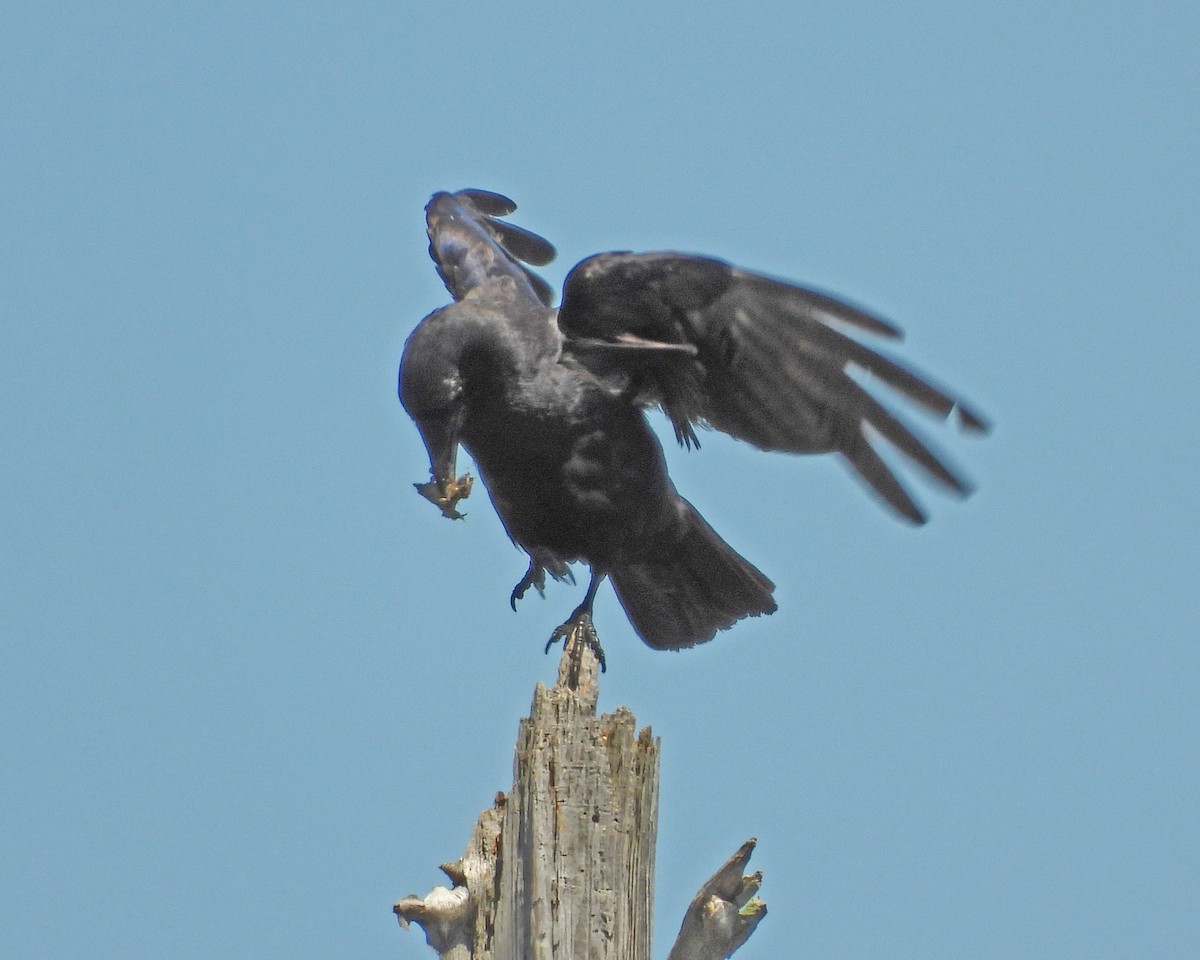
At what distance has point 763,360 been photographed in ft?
22.0

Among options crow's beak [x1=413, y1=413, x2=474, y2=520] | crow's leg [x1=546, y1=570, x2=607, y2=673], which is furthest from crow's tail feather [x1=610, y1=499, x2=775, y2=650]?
crow's beak [x1=413, y1=413, x2=474, y2=520]

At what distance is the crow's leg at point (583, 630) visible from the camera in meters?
7.04

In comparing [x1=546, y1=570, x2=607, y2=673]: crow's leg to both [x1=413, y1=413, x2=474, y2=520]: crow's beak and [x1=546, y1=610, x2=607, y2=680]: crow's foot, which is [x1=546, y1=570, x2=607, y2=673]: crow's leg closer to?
[x1=546, y1=610, x2=607, y2=680]: crow's foot

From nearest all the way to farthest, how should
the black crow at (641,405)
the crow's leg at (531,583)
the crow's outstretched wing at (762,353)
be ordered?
the crow's outstretched wing at (762,353) < the black crow at (641,405) < the crow's leg at (531,583)

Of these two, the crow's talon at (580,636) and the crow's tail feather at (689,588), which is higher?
the crow's tail feather at (689,588)

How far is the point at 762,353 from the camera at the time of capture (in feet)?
22.0

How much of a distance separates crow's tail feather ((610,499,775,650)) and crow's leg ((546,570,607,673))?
0.47 meters

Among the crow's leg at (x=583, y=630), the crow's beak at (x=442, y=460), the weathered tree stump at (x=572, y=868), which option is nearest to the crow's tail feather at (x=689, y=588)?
the crow's leg at (x=583, y=630)

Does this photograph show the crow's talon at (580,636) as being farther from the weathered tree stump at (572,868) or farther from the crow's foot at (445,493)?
the weathered tree stump at (572,868)

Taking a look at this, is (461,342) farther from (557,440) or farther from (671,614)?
(671,614)

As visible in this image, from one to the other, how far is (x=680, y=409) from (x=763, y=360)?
1.91 feet

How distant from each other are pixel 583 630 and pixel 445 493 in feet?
2.75

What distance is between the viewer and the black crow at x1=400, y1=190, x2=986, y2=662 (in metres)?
6.57

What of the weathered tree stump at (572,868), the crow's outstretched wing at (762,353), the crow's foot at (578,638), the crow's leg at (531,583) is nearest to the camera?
the weathered tree stump at (572,868)
